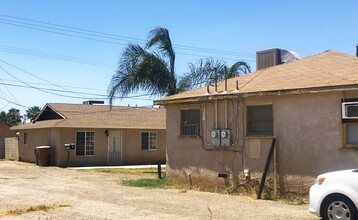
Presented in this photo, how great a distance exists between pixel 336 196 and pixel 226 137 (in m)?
5.44

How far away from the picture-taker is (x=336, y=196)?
309 inches

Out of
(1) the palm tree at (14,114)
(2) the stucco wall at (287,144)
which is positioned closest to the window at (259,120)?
(2) the stucco wall at (287,144)

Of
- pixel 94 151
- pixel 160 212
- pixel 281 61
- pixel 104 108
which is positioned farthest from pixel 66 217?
pixel 104 108

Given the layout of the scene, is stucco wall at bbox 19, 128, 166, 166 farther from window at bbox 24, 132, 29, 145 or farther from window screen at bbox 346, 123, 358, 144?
window screen at bbox 346, 123, 358, 144

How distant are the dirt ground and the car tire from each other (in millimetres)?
991

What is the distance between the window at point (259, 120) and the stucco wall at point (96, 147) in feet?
48.8

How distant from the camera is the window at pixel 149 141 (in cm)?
2781

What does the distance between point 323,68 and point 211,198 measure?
5271mm

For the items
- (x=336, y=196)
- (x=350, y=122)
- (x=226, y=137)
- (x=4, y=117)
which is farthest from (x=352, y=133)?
(x=4, y=117)

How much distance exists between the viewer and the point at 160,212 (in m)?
9.45

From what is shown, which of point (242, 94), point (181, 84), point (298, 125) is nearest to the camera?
point (298, 125)

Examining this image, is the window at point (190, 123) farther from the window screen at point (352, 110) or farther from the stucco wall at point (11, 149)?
the stucco wall at point (11, 149)

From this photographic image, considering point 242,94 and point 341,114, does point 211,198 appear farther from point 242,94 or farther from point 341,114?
point 341,114

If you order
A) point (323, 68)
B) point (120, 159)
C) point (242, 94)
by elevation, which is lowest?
point (120, 159)
